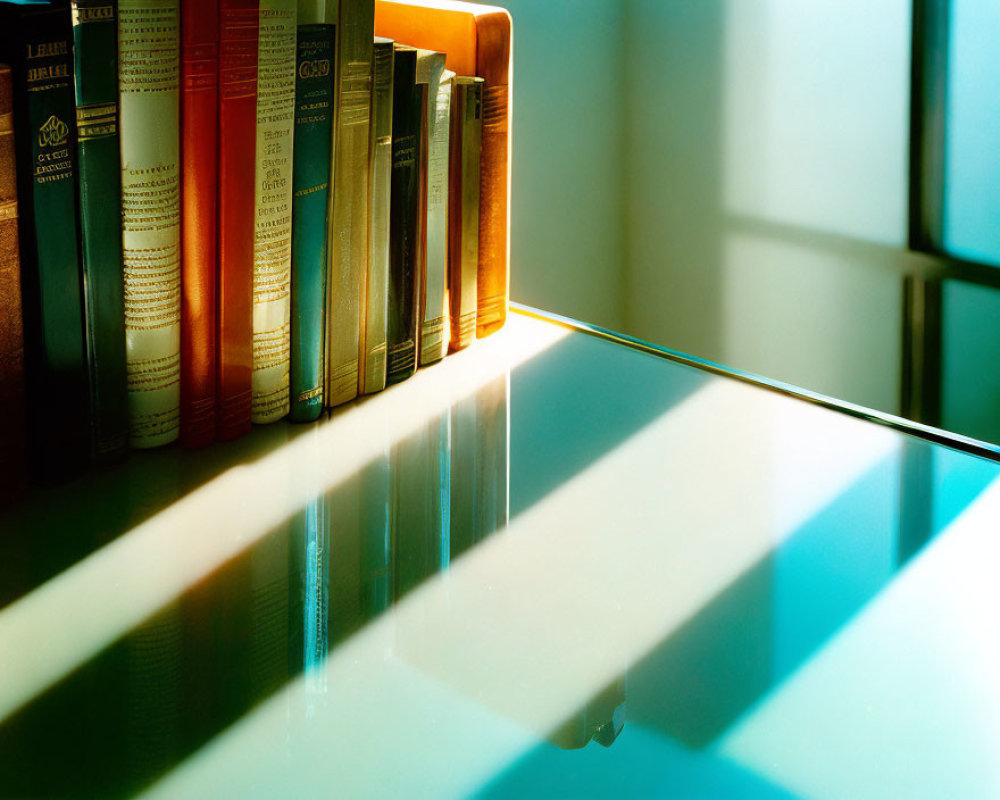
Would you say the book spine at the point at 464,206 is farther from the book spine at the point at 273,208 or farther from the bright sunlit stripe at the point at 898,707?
the bright sunlit stripe at the point at 898,707

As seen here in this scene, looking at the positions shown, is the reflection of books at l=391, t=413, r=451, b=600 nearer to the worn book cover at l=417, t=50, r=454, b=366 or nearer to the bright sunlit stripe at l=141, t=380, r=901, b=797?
the bright sunlit stripe at l=141, t=380, r=901, b=797

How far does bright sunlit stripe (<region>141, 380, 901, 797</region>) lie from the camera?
47cm

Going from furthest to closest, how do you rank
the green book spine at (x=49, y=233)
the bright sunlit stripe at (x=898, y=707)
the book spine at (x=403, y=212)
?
1. the book spine at (x=403, y=212)
2. the green book spine at (x=49, y=233)
3. the bright sunlit stripe at (x=898, y=707)

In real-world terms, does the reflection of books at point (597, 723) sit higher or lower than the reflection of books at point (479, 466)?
lower

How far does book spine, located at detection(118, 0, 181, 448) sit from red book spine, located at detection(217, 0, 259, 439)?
1.3 inches

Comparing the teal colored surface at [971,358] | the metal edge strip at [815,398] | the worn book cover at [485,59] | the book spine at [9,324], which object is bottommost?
the teal colored surface at [971,358]

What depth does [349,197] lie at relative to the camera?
31.7 inches

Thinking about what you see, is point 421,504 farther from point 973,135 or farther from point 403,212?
point 973,135

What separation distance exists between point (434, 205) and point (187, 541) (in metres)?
0.38

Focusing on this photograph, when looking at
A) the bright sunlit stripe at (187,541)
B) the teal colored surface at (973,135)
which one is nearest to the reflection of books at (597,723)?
the bright sunlit stripe at (187,541)

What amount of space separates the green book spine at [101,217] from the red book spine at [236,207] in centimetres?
7

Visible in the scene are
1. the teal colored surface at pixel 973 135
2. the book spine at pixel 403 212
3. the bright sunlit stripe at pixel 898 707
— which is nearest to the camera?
the bright sunlit stripe at pixel 898 707

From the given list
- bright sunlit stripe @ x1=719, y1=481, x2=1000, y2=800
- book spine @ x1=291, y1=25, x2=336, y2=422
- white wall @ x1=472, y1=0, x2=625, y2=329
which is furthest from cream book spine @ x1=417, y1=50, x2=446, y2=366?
white wall @ x1=472, y1=0, x2=625, y2=329

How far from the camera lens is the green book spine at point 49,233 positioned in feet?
2.05
